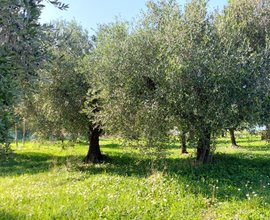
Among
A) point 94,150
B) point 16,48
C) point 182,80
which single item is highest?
point 182,80

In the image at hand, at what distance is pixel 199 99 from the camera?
10320 mm

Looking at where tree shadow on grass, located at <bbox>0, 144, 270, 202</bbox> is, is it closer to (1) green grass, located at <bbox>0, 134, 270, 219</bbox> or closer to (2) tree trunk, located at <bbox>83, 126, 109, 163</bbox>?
(1) green grass, located at <bbox>0, 134, 270, 219</bbox>

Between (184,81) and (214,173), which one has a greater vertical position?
(184,81)

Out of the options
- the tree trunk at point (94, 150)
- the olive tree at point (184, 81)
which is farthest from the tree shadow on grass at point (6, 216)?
the tree trunk at point (94, 150)

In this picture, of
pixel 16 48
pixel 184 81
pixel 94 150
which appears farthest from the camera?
pixel 94 150

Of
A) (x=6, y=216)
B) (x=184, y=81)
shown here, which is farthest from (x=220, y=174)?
(x=6, y=216)

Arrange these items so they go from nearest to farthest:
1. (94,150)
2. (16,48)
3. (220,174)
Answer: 1. (16,48)
2. (220,174)
3. (94,150)

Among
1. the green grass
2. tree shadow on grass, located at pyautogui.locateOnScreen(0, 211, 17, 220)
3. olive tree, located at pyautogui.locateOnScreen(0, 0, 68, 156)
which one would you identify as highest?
olive tree, located at pyautogui.locateOnScreen(0, 0, 68, 156)

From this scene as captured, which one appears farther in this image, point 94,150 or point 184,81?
point 94,150

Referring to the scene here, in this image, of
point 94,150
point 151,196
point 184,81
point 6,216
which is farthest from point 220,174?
point 94,150

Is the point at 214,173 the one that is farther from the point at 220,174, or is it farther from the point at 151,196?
the point at 151,196

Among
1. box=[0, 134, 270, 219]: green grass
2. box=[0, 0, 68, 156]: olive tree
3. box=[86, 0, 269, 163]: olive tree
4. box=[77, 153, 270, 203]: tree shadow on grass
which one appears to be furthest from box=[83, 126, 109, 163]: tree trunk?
box=[0, 0, 68, 156]: olive tree

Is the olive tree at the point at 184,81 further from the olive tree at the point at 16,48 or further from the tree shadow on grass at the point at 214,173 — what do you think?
the olive tree at the point at 16,48

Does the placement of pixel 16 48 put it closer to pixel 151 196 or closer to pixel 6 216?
pixel 6 216
